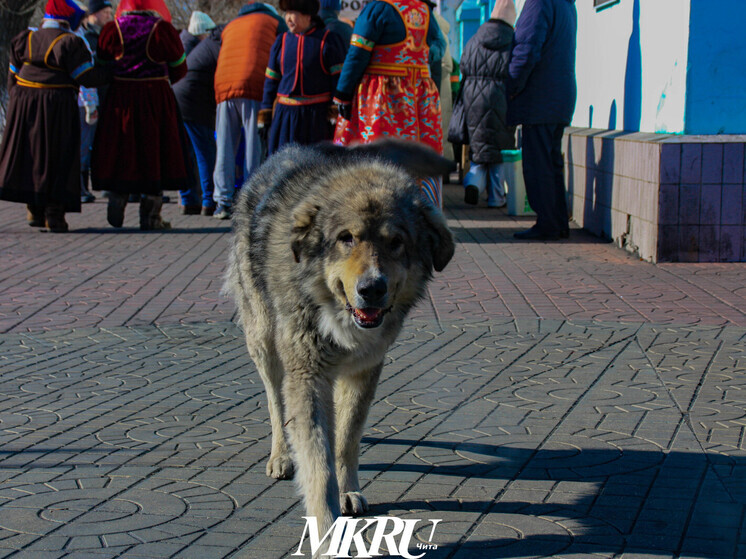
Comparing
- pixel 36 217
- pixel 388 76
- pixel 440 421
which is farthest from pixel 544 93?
pixel 440 421

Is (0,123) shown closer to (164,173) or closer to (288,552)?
(164,173)

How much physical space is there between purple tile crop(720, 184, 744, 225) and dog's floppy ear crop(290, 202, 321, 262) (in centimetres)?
642

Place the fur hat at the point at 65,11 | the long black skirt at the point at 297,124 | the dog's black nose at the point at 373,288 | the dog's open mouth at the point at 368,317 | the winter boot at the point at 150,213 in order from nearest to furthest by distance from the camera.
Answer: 1. the dog's black nose at the point at 373,288
2. the dog's open mouth at the point at 368,317
3. the long black skirt at the point at 297,124
4. the fur hat at the point at 65,11
5. the winter boot at the point at 150,213

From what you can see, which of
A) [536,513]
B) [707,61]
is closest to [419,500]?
[536,513]

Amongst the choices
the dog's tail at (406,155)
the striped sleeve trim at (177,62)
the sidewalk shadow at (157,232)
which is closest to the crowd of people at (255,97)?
the striped sleeve trim at (177,62)

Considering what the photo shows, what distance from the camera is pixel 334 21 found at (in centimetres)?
1145

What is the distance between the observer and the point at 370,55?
1001 cm

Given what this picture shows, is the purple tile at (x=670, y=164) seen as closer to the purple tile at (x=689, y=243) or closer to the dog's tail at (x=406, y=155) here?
the purple tile at (x=689, y=243)

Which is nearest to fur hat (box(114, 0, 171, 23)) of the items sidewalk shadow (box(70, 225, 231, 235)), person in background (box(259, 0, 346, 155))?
person in background (box(259, 0, 346, 155))

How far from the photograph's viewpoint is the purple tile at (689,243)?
9.21 metres

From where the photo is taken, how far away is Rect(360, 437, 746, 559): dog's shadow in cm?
350

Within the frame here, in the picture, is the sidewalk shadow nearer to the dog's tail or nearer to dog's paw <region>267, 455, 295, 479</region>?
the dog's tail

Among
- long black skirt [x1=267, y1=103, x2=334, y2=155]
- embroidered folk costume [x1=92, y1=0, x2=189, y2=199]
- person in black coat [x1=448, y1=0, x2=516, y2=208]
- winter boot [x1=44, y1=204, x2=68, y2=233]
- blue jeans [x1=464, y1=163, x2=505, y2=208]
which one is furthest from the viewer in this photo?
blue jeans [x1=464, y1=163, x2=505, y2=208]

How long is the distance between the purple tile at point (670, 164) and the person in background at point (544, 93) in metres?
1.83
